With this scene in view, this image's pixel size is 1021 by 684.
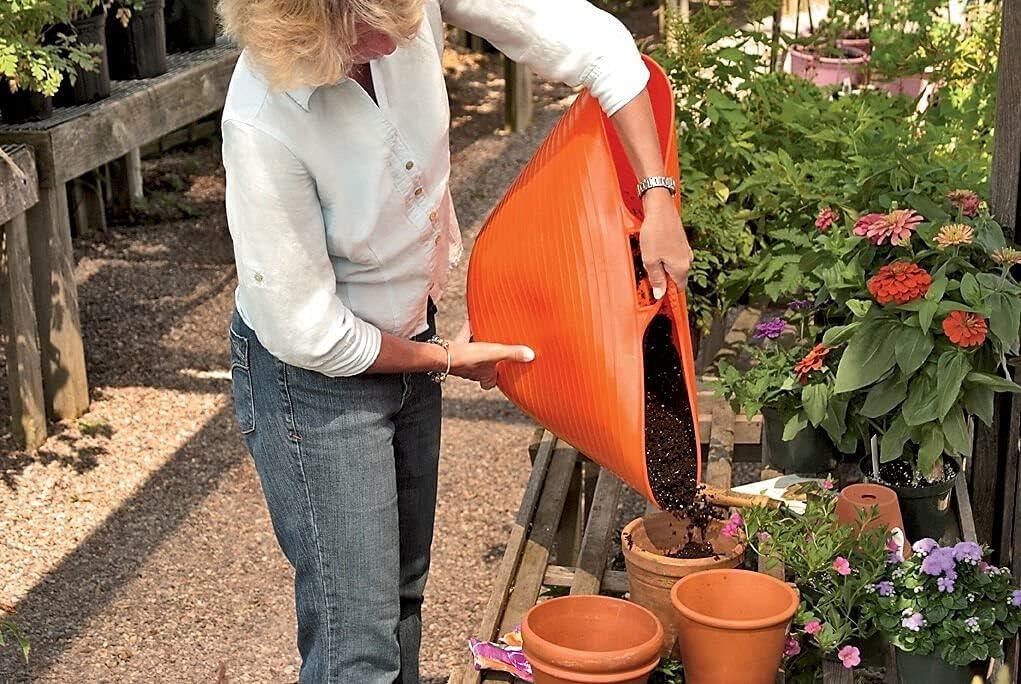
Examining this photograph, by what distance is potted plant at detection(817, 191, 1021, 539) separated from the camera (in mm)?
2289

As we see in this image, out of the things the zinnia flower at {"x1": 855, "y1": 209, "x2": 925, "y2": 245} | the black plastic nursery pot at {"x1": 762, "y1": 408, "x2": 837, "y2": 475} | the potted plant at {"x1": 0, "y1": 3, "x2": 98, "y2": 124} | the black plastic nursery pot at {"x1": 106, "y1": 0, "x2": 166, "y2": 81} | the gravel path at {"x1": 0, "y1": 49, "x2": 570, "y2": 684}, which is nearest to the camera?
the zinnia flower at {"x1": 855, "y1": 209, "x2": 925, "y2": 245}

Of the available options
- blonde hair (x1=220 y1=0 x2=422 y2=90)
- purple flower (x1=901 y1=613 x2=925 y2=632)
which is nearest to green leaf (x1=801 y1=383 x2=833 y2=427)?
purple flower (x1=901 y1=613 x2=925 y2=632)

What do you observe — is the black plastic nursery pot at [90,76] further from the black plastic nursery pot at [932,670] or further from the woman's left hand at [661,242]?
the black plastic nursery pot at [932,670]

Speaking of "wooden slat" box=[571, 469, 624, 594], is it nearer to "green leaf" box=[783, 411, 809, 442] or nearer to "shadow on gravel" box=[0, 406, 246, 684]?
"green leaf" box=[783, 411, 809, 442]

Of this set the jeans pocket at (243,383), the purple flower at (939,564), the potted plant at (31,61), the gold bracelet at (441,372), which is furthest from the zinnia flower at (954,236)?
the potted plant at (31,61)

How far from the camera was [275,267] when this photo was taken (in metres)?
1.71

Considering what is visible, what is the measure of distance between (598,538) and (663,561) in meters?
0.47

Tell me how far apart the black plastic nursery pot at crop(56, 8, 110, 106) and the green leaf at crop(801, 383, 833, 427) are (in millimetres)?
2499

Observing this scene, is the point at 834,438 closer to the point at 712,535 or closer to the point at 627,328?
the point at 712,535

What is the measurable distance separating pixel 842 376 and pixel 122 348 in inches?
120

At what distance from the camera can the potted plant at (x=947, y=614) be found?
2.14m

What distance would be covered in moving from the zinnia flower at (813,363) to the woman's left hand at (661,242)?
0.70 metres

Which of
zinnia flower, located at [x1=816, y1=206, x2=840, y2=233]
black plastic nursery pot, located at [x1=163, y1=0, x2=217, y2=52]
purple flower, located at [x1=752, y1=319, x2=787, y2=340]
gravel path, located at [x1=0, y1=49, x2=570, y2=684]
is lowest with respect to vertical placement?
gravel path, located at [x1=0, y1=49, x2=570, y2=684]

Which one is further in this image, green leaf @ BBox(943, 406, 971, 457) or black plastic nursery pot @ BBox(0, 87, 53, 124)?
black plastic nursery pot @ BBox(0, 87, 53, 124)
